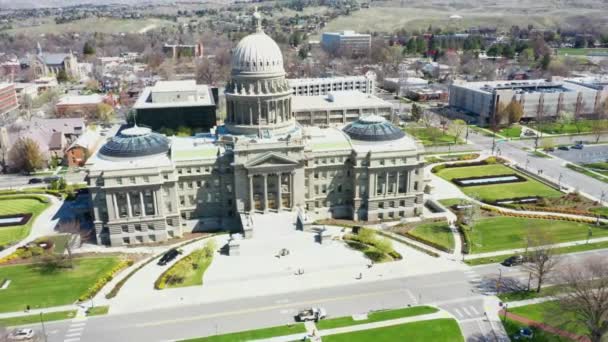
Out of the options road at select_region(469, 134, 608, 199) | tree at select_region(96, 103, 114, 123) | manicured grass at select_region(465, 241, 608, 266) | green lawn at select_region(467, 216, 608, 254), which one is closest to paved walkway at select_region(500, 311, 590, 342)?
manicured grass at select_region(465, 241, 608, 266)

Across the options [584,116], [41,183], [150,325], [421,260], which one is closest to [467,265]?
[421,260]

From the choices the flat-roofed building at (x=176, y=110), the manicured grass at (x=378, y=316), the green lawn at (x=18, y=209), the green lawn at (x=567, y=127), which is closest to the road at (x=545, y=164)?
the green lawn at (x=567, y=127)

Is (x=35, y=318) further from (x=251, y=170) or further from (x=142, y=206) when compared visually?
(x=251, y=170)

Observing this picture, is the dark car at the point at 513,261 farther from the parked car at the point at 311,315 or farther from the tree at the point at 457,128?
the tree at the point at 457,128

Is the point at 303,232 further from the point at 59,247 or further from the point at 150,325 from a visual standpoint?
the point at 59,247

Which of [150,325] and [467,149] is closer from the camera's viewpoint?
[150,325]

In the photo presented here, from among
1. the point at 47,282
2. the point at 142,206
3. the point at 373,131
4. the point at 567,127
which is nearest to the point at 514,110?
the point at 567,127

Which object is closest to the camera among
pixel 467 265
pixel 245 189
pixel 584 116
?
pixel 467 265

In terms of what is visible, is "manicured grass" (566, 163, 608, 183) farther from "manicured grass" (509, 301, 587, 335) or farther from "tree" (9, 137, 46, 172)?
"tree" (9, 137, 46, 172)
